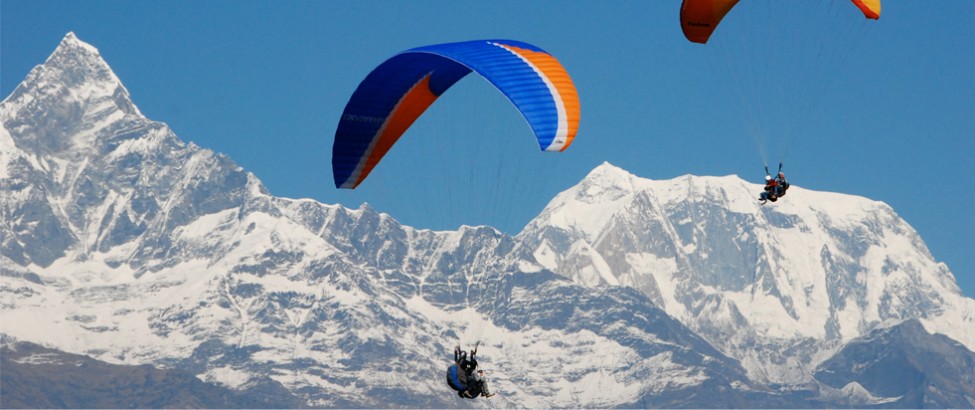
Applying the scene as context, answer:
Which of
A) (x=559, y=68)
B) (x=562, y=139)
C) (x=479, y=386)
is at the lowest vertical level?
(x=479, y=386)

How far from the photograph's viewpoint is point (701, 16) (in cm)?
6962

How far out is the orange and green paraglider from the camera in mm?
69438

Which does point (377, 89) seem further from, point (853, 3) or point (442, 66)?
point (853, 3)

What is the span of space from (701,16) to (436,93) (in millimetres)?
10703

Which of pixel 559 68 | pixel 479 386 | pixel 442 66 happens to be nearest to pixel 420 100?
pixel 442 66

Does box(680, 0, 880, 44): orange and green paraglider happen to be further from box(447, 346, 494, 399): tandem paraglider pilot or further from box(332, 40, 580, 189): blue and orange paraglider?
box(447, 346, 494, 399): tandem paraglider pilot

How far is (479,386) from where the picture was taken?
60.1 metres

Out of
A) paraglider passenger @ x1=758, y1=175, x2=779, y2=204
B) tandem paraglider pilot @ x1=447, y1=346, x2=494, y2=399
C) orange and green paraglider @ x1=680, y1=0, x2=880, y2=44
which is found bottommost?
tandem paraglider pilot @ x1=447, y1=346, x2=494, y2=399

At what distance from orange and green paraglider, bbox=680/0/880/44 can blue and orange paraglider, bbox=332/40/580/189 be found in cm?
696

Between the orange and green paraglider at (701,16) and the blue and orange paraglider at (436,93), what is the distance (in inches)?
274

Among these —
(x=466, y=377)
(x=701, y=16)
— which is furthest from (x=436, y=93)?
(x=466, y=377)

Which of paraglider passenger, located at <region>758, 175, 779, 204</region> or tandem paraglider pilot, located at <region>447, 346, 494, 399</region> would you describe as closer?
tandem paraglider pilot, located at <region>447, 346, 494, 399</region>

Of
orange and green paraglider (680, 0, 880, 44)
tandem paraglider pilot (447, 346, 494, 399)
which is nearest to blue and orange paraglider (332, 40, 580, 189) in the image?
orange and green paraglider (680, 0, 880, 44)

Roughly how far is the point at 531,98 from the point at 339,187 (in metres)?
11.3
